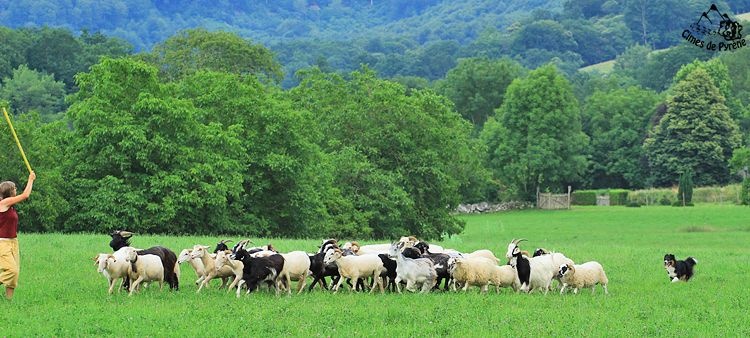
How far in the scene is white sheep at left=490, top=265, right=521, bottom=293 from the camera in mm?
23438

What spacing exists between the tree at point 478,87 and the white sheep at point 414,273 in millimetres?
119419

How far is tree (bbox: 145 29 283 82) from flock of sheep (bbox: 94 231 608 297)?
62.2m

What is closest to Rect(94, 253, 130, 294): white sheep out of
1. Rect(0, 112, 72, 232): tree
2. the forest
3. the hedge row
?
the forest

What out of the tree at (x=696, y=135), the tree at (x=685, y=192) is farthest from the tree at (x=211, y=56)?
the tree at (x=696, y=135)

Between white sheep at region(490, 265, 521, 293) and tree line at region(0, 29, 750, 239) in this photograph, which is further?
tree line at region(0, 29, 750, 239)

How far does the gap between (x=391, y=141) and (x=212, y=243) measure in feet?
92.8

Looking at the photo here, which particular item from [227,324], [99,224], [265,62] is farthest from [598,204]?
[227,324]

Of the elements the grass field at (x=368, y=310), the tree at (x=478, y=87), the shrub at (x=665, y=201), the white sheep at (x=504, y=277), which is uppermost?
the tree at (x=478, y=87)

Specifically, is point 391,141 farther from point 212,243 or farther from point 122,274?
point 122,274

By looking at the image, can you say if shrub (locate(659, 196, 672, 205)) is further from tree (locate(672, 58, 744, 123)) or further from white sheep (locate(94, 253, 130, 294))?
white sheep (locate(94, 253, 130, 294))

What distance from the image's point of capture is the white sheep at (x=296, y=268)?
2277 centimetres

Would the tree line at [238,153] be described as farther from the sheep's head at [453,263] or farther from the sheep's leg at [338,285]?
the sheep's head at [453,263]

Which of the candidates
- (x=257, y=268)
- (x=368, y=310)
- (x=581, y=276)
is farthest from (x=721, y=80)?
(x=368, y=310)

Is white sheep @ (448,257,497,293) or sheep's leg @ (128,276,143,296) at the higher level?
white sheep @ (448,257,497,293)
